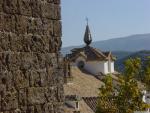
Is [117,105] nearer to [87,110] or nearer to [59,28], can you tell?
[87,110]

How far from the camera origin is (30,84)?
5957 millimetres

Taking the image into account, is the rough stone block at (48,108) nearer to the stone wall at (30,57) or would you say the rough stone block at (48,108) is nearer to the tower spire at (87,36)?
the stone wall at (30,57)

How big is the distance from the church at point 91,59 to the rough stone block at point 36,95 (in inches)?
1903

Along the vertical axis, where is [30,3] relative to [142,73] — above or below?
above

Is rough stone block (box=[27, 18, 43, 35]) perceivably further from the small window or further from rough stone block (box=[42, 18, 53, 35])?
the small window

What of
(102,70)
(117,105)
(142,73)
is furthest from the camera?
(102,70)

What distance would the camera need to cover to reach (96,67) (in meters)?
57.1

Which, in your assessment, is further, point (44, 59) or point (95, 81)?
point (95, 81)

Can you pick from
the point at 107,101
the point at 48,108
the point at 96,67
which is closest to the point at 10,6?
the point at 48,108

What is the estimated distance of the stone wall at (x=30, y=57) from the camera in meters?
5.66

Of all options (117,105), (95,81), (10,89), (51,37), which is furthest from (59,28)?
(95,81)

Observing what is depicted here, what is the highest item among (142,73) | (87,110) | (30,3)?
(30,3)

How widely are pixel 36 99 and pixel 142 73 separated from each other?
93.5 ft

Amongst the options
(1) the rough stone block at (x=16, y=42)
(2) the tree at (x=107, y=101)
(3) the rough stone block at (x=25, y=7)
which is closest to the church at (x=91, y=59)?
(2) the tree at (x=107, y=101)
